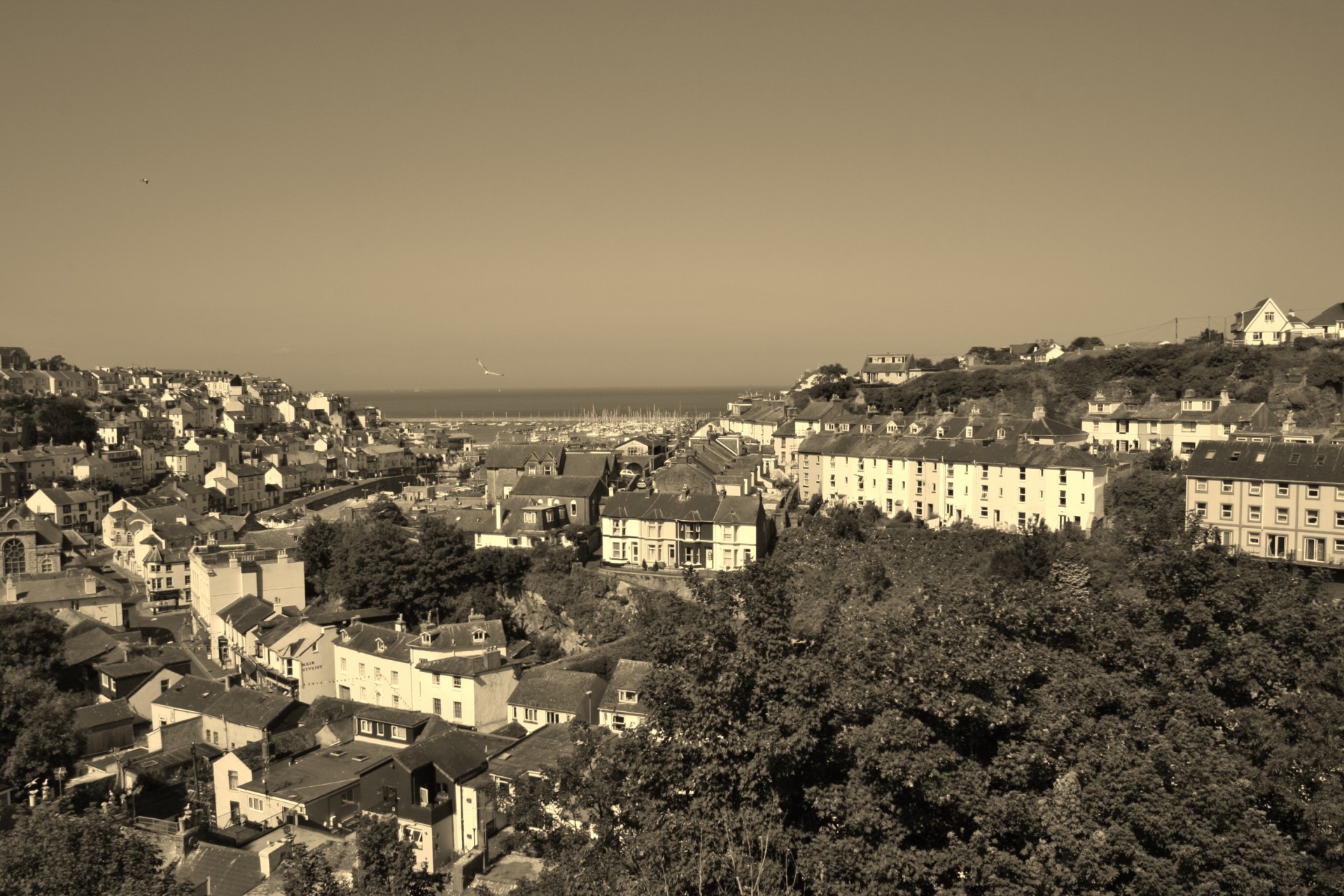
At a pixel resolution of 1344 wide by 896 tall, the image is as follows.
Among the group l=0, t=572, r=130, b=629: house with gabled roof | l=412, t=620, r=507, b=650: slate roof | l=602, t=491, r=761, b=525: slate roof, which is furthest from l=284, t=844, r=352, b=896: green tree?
l=0, t=572, r=130, b=629: house with gabled roof

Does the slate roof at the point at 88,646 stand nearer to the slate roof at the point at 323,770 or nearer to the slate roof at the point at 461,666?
the slate roof at the point at 323,770

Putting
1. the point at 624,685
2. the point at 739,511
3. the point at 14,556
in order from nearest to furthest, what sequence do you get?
the point at 624,685, the point at 739,511, the point at 14,556

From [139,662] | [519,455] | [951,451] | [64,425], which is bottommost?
[139,662]

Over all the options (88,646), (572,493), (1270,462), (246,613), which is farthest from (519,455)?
(1270,462)

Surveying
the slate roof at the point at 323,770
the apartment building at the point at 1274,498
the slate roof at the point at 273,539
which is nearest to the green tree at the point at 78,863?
the slate roof at the point at 323,770

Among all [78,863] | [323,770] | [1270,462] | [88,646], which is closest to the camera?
[78,863]

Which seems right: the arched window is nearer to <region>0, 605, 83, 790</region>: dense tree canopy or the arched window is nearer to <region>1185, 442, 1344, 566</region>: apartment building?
<region>0, 605, 83, 790</region>: dense tree canopy

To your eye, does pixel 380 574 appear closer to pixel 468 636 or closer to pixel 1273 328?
pixel 468 636
